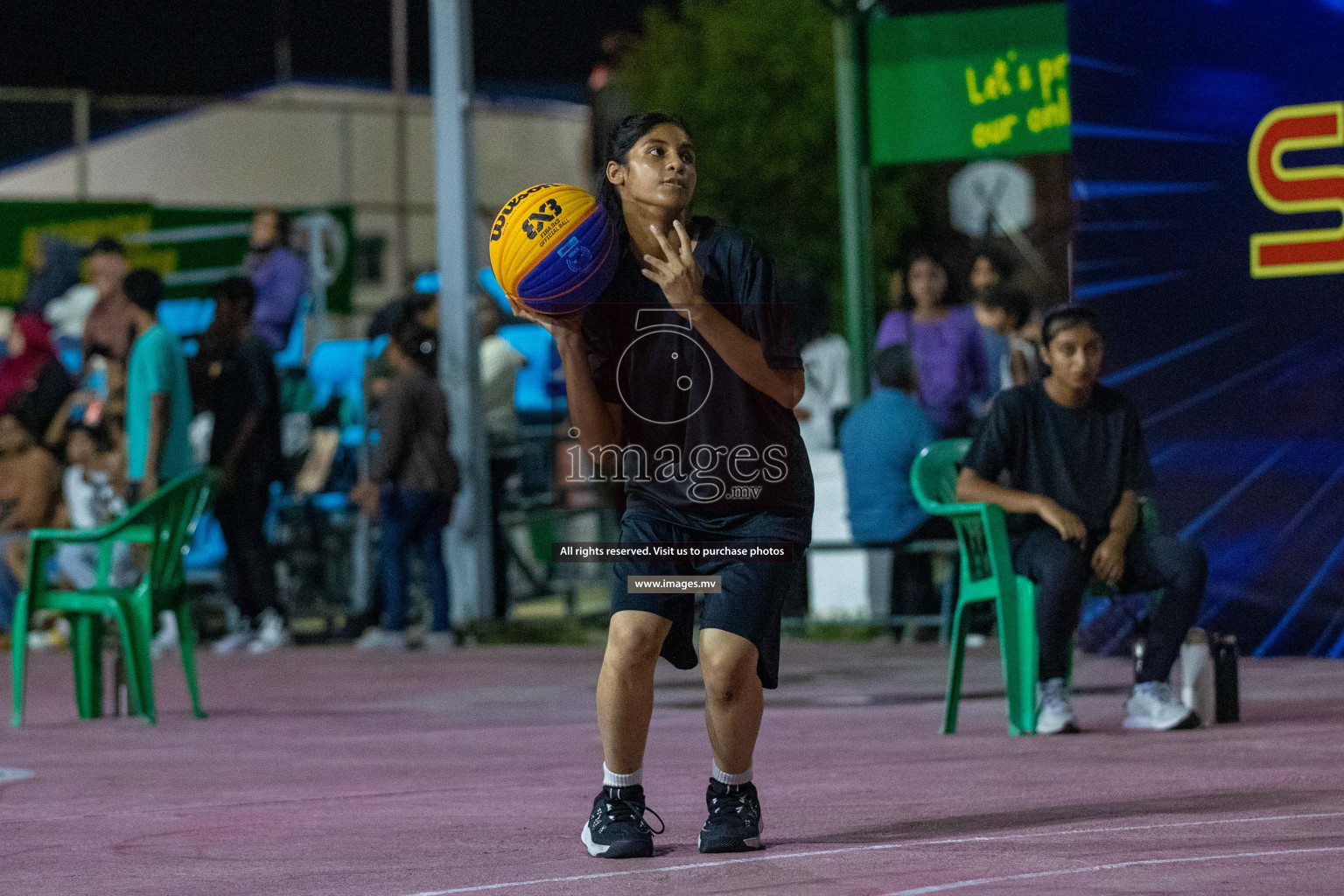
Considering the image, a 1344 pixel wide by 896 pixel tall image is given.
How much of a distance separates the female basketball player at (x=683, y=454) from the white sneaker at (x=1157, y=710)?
310 cm

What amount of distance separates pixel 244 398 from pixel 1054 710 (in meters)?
6.67

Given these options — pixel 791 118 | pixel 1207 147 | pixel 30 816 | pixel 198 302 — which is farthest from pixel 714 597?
pixel 791 118

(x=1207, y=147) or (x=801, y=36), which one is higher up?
(x=801, y=36)

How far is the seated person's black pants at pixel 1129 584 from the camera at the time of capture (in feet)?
26.1

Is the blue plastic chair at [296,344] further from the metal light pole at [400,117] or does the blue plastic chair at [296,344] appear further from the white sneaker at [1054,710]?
the metal light pole at [400,117]

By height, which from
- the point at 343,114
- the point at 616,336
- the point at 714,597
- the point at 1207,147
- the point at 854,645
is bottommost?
the point at 854,645

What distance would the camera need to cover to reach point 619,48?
133 feet

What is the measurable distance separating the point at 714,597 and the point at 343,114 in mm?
29639

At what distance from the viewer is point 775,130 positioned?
125 ft

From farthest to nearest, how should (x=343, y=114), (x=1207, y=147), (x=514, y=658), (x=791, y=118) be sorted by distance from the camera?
(x=791, y=118) < (x=343, y=114) < (x=514, y=658) < (x=1207, y=147)

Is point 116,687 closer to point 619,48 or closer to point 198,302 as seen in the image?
point 198,302

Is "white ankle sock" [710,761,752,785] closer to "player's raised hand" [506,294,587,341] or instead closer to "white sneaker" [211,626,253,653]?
"player's raised hand" [506,294,587,341]

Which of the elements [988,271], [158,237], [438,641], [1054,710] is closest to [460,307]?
[438,641]

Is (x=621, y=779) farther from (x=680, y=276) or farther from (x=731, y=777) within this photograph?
(x=680, y=276)
